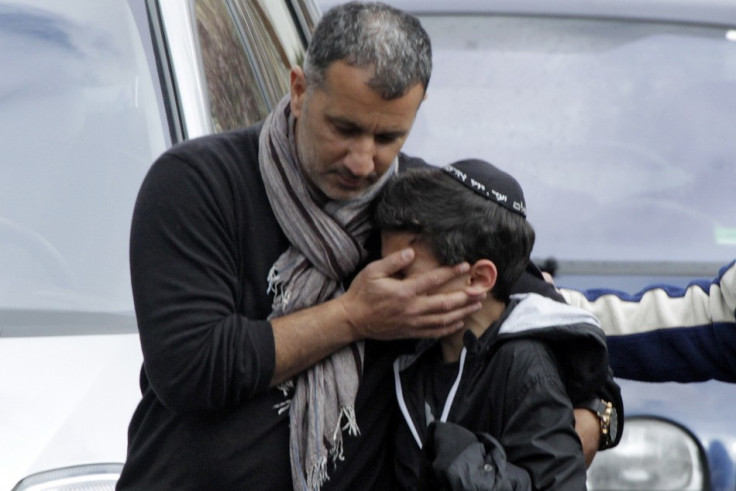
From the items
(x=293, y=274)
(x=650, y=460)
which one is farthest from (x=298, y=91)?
(x=650, y=460)

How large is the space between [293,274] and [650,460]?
6.54 feet

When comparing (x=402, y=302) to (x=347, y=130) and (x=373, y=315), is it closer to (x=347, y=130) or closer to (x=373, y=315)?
(x=373, y=315)

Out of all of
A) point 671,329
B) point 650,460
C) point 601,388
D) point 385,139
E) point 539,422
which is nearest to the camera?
point 539,422

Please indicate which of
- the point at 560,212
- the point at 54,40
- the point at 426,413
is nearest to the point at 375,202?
the point at 426,413

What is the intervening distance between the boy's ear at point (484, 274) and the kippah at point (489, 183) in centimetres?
11

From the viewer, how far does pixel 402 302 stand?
2.80 m

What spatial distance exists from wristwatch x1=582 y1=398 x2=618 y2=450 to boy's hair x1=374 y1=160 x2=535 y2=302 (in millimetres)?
268

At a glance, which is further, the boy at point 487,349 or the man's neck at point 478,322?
the man's neck at point 478,322

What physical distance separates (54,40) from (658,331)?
1605 mm

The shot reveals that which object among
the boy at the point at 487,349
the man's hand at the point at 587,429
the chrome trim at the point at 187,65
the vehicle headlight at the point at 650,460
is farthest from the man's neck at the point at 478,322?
the vehicle headlight at the point at 650,460

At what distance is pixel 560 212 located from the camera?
5.68 m

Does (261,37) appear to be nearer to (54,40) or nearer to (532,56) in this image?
(54,40)

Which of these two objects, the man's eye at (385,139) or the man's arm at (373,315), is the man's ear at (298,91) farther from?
the man's arm at (373,315)

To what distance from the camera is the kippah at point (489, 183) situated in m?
2.92
